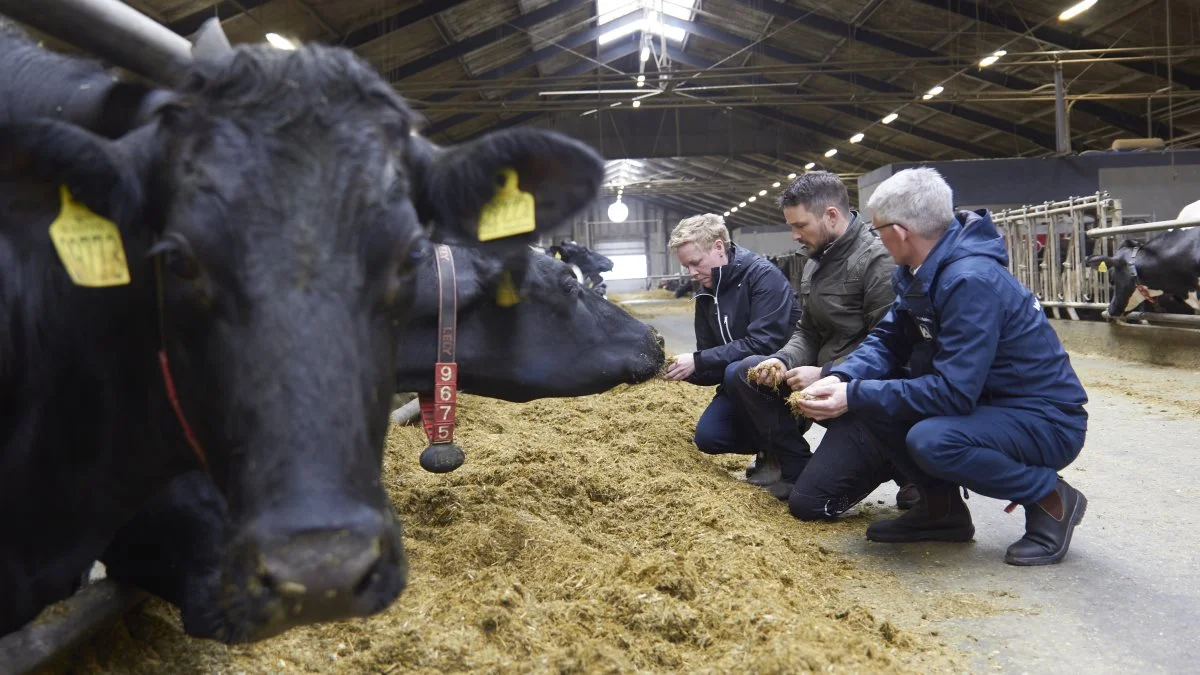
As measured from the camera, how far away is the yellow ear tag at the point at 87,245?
1979 millimetres

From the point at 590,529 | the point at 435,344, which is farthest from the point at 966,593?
the point at 435,344

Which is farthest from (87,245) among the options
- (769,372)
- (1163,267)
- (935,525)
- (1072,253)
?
(1072,253)

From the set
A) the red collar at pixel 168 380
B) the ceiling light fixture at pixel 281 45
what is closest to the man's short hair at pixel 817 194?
the ceiling light fixture at pixel 281 45

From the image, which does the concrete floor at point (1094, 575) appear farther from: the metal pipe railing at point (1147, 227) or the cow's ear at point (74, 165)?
the metal pipe railing at point (1147, 227)

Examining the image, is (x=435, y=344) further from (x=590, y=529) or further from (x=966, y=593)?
(x=966, y=593)

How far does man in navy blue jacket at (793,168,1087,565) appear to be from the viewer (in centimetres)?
363

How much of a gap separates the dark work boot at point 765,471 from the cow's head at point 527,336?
2.54 feet

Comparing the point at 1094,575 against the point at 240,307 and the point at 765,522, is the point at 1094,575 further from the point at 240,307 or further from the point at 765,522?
the point at 240,307

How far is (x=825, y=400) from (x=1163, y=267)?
33.3 feet

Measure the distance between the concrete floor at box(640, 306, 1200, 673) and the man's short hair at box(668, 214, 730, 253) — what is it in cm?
155

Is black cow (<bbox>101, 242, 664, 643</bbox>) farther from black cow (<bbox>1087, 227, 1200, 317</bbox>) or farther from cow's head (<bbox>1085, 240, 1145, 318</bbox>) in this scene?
cow's head (<bbox>1085, 240, 1145, 318</bbox>)

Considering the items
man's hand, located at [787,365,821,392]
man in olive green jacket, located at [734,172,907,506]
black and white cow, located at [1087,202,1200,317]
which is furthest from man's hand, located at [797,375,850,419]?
black and white cow, located at [1087,202,1200,317]

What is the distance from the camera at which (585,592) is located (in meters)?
3.20

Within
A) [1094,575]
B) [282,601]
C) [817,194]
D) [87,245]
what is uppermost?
[817,194]
